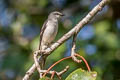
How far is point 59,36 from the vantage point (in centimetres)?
597

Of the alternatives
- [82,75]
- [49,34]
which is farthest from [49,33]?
[82,75]

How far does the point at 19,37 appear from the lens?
7.29 metres

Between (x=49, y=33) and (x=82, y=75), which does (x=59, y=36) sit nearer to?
(x=49, y=33)

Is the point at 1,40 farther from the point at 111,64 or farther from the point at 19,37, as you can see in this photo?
the point at 111,64

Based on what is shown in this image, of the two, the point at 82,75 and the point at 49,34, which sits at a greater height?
the point at 49,34

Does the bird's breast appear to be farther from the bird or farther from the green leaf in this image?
the green leaf

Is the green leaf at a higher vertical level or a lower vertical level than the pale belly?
lower

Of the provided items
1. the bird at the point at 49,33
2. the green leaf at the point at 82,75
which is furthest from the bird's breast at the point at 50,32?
the green leaf at the point at 82,75

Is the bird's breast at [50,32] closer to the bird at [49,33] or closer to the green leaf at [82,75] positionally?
the bird at [49,33]

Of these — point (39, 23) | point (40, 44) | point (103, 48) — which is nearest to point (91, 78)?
point (40, 44)

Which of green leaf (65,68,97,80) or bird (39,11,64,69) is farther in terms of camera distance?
bird (39,11,64,69)

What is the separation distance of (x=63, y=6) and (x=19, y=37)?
1.18m

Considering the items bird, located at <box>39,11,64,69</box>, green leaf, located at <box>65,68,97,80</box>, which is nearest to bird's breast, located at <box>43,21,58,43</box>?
bird, located at <box>39,11,64,69</box>

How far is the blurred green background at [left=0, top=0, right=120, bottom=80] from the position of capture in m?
5.78
